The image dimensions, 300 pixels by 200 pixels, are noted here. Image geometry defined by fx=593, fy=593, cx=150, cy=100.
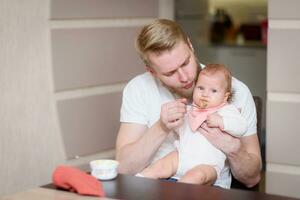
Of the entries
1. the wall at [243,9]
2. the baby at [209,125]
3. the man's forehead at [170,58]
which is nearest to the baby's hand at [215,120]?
the baby at [209,125]

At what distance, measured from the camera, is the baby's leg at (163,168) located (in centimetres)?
195

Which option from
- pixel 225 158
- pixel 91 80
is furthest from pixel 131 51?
pixel 225 158

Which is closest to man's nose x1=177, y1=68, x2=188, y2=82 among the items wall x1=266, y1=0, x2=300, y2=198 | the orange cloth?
the orange cloth

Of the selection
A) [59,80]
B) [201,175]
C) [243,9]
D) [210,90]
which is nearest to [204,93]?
[210,90]

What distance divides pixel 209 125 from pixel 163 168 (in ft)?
0.69

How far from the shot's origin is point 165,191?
1539 mm

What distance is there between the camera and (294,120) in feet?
8.20

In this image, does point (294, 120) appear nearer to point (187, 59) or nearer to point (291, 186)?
point (291, 186)

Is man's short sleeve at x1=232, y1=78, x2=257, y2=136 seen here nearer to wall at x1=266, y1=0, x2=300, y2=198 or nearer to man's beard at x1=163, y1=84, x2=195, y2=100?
man's beard at x1=163, y1=84, x2=195, y2=100

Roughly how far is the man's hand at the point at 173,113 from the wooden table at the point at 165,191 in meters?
0.34

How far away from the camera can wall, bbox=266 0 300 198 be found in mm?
2465

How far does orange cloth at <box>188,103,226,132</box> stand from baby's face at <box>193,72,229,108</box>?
15 millimetres

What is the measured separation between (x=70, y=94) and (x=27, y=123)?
250mm

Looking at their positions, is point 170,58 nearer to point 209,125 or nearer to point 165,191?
point 209,125
